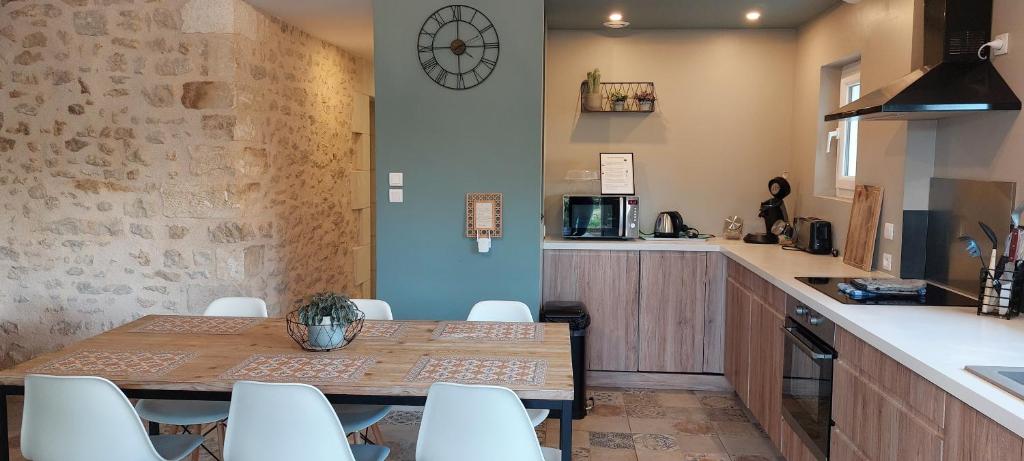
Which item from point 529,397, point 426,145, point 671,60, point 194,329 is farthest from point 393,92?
point 529,397

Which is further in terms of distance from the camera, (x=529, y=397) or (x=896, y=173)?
(x=896, y=173)

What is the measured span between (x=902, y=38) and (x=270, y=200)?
3587 millimetres

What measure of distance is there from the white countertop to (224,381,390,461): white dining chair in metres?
1.61

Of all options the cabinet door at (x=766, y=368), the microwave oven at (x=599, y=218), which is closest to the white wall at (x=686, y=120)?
the microwave oven at (x=599, y=218)

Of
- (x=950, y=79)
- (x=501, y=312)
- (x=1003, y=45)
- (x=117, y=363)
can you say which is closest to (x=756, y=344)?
(x=501, y=312)

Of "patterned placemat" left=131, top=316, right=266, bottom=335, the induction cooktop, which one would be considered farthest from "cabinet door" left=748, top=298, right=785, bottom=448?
"patterned placemat" left=131, top=316, right=266, bottom=335

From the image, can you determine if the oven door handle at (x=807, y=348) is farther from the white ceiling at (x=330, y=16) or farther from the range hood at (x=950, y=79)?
the white ceiling at (x=330, y=16)

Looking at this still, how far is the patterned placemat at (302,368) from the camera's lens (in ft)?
7.43

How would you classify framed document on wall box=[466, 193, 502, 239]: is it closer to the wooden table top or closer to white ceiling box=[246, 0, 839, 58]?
the wooden table top

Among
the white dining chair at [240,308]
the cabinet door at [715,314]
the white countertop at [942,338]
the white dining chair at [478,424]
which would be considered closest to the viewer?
the white countertop at [942,338]

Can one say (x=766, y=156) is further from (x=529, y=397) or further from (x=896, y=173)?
(x=529, y=397)

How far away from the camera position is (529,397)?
216 centimetres

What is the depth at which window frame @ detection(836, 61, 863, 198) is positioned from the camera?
4.27 metres

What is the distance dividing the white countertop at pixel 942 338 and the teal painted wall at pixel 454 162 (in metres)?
1.37
